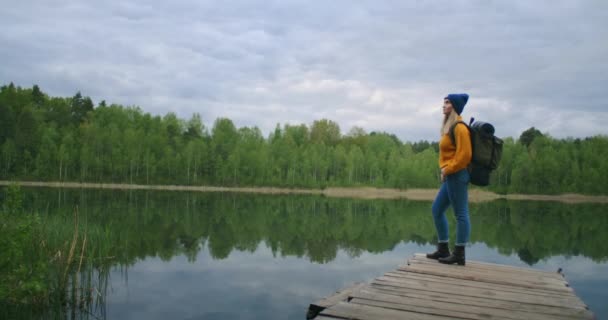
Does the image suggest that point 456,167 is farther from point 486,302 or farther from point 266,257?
point 266,257

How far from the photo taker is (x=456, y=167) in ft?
18.9

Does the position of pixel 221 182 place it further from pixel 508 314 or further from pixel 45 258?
pixel 508 314

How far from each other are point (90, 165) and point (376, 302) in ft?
226

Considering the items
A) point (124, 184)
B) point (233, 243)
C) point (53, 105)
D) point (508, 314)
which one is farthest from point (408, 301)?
point (53, 105)

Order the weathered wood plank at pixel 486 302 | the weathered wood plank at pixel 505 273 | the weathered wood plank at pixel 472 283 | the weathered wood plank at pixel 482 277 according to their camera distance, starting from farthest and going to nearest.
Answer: the weathered wood plank at pixel 505 273, the weathered wood plank at pixel 482 277, the weathered wood plank at pixel 472 283, the weathered wood plank at pixel 486 302

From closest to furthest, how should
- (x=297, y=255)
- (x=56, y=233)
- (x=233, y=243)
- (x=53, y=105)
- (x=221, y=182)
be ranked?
(x=56, y=233), (x=297, y=255), (x=233, y=243), (x=221, y=182), (x=53, y=105)

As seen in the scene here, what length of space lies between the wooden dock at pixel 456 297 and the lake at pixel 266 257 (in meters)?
2.67

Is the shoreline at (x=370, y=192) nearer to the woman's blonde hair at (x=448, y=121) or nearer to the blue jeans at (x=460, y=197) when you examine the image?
the woman's blonde hair at (x=448, y=121)

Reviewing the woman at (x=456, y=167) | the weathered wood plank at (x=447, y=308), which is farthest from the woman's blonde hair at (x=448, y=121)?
the weathered wood plank at (x=447, y=308)

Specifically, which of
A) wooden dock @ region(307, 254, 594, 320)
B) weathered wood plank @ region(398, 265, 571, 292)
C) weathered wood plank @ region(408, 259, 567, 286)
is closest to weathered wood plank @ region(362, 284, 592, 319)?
wooden dock @ region(307, 254, 594, 320)

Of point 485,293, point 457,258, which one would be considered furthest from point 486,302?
point 457,258

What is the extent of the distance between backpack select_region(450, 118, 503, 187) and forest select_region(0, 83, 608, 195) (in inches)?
2608

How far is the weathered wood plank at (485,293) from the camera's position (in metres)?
4.43

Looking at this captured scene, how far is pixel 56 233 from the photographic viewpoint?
8867mm
